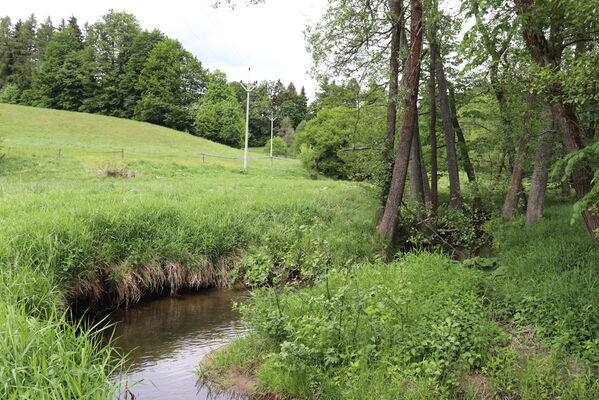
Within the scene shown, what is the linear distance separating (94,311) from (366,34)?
10.2 metres

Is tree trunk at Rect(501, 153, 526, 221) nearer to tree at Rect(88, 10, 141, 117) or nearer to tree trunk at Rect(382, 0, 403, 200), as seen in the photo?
tree trunk at Rect(382, 0, 403, 200)

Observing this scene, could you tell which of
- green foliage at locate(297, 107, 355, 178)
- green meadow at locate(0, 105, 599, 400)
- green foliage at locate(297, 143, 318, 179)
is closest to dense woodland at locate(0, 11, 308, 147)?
green foliage at locate(297, 107, 355, 178)

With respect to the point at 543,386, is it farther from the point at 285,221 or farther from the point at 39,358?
the point at 285,221

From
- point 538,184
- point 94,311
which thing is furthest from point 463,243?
point 94,311

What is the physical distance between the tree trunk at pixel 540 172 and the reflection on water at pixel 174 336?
26.6ft

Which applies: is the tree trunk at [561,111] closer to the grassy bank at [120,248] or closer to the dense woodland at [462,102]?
the dense woodland at [462,102]

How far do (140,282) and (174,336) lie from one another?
2031mm

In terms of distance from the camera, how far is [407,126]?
10609 mm

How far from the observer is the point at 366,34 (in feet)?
37.6

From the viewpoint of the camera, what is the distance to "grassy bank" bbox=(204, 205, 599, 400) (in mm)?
4082

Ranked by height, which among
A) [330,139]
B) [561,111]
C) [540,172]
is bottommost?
[540,172]

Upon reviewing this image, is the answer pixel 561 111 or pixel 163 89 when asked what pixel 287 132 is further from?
pixel 561 111

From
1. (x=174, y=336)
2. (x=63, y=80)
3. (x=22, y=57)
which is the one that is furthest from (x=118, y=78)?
(x=174, y=336)

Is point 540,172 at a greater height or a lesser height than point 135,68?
lesser
